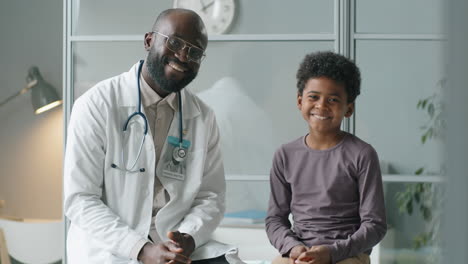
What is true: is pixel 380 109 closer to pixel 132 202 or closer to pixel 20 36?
pixel 132 202

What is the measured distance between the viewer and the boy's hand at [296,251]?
186 cm

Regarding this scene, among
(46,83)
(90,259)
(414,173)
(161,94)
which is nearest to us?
(90,259)

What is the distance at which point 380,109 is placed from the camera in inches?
144

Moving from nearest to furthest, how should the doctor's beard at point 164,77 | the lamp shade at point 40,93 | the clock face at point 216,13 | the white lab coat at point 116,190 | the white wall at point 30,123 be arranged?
the white lab coat at point 116,190, the doctor's beard at point 164,77, the clock face at point 216,13, the lamp shade at point 40,93, the white wall at point 30,123

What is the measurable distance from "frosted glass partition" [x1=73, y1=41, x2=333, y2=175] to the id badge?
5.42 ft

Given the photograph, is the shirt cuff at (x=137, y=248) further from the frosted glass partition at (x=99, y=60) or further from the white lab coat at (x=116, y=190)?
the frosted glass partition at (x=99, y=60)

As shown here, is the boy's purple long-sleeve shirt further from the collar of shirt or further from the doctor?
the collar of shirt

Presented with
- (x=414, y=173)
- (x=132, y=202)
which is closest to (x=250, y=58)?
(x=414, y=173)

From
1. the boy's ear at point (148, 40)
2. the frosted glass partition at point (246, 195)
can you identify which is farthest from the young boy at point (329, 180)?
the frosted glass partition at point (246, 195)

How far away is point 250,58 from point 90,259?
198cm

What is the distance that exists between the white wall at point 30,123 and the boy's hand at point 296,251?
4068mm

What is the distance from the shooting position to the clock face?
3746mm

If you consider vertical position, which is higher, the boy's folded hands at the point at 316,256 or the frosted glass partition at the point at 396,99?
the frosted glass partition at the point at 396,99

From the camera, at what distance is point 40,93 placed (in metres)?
5.54
